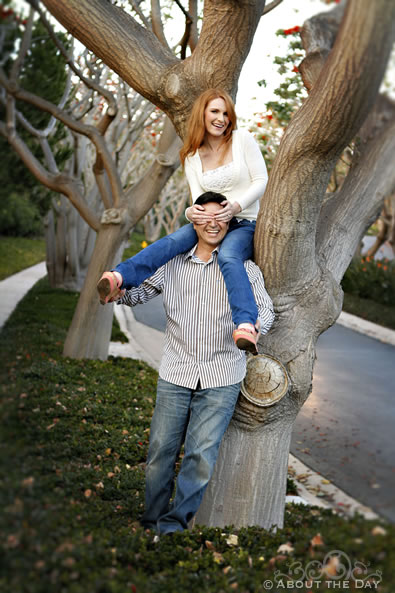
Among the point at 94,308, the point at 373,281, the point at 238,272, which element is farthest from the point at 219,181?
the point at 373,281

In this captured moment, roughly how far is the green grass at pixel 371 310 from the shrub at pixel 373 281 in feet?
0.73

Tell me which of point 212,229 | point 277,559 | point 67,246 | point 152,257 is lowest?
point 67,246

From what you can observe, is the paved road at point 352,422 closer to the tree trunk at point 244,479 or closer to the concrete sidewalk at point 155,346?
the concrete sidewalk at point 155,346

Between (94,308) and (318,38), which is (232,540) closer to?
(318,38)

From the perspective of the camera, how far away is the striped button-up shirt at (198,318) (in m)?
3.30

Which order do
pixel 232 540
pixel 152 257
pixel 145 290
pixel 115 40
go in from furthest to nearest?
pixel 115 40, pixel 145 290, pixel 152 257, pixel 232 540

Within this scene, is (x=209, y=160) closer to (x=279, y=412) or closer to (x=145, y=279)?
(x=145, y=279)

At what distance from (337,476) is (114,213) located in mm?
4265

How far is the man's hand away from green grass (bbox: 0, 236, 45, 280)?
15.9 meters

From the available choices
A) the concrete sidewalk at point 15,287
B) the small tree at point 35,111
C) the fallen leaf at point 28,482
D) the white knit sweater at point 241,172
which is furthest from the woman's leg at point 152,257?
the concrete sidewalk at point 15,287

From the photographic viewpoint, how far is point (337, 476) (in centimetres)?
600

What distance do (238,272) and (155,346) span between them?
8818 millimetres

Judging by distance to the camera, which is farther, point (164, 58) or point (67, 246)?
point (67, 246)

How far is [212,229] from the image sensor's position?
346 centimetres
